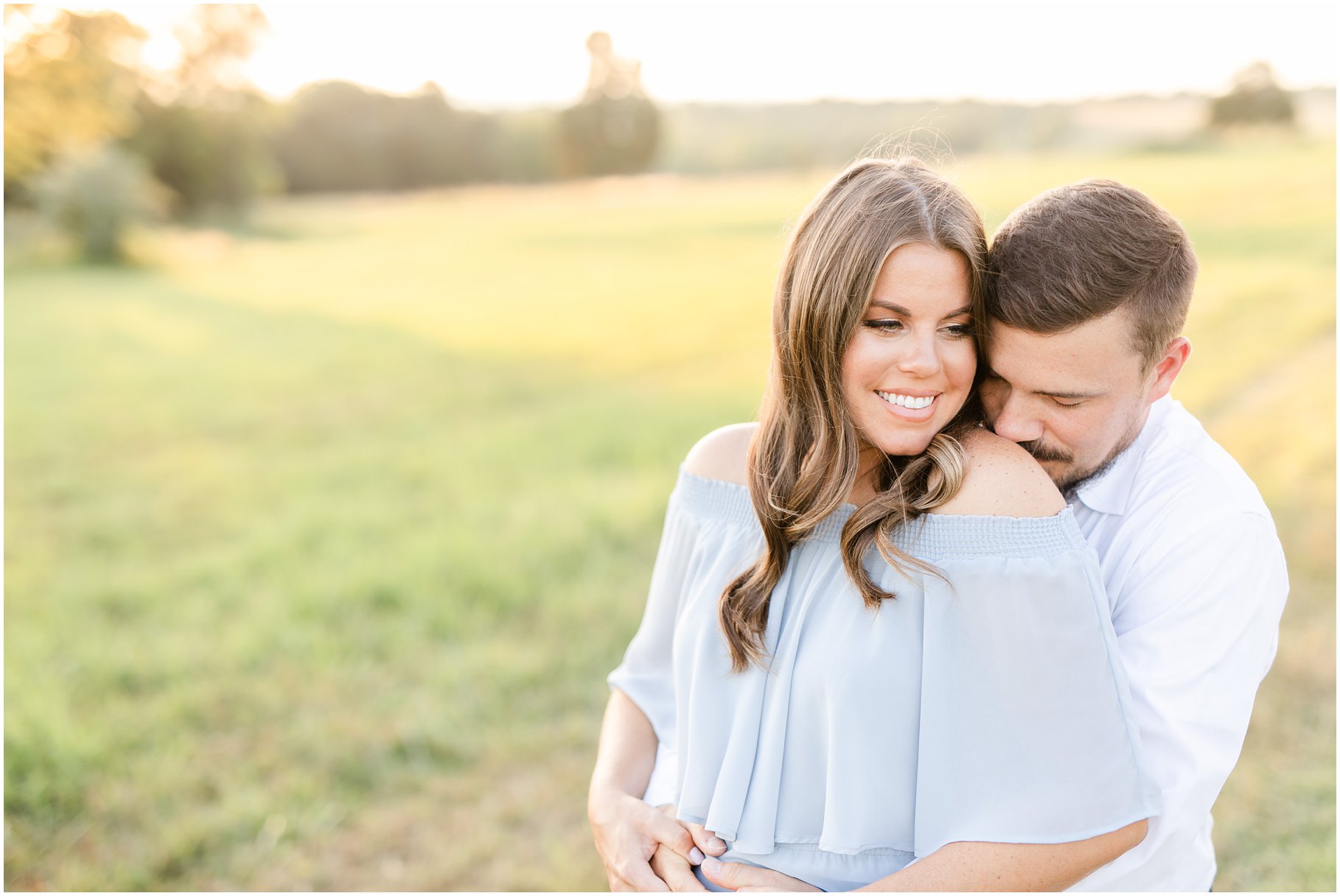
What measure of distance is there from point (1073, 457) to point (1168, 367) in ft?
0.97

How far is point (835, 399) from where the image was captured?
2.07m

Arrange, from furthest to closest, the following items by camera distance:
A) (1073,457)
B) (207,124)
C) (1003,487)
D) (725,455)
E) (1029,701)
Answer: (207,124), (725,455), (1073,457), (1003,487), (1029,701)

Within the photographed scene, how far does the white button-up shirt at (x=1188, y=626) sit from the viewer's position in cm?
188

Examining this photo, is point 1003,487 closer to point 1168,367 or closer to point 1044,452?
point 1044,452

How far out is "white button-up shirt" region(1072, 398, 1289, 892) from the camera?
1.88 m

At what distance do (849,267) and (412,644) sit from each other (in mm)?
4132

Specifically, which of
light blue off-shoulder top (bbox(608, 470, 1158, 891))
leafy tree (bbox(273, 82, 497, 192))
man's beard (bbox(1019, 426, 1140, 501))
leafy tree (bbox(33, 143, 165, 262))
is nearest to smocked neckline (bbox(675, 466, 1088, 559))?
light blue off-shoulder top (bbox(608, 470, 1158, 891))

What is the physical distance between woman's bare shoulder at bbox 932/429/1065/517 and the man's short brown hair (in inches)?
11.6

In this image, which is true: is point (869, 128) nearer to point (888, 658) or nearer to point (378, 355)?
point (378, 355)

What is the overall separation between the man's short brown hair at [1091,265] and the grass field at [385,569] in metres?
0.25

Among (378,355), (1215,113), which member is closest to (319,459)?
(378,355)

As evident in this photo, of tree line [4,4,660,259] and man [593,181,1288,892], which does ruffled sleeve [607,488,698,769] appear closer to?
man [593,181,1288,892]

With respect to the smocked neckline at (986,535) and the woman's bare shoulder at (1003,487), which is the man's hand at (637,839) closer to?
the smocked neckline at (986,535)

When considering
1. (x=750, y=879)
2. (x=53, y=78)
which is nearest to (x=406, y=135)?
(x=53, y=78)
